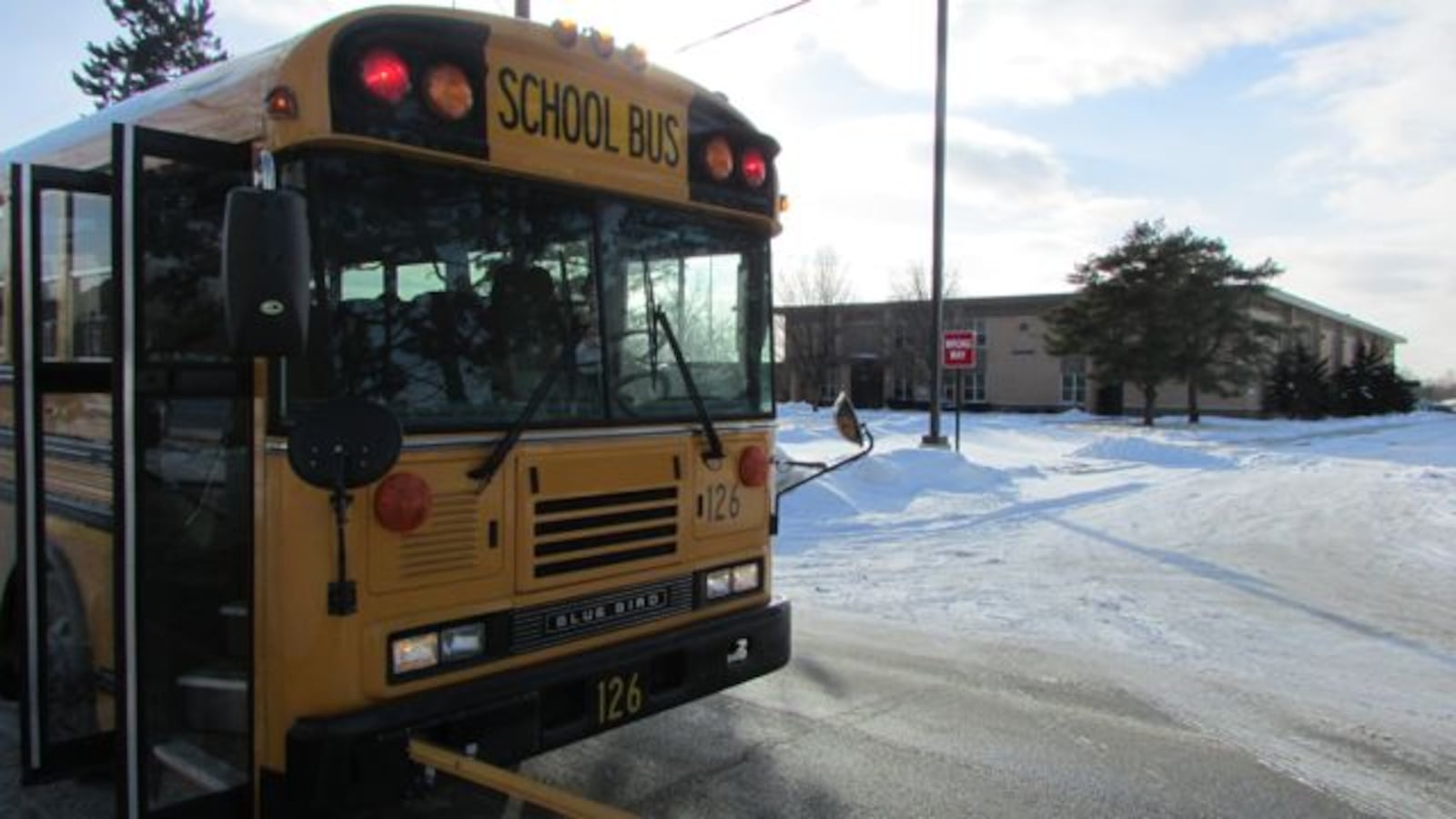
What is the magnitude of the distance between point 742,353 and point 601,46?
1.43 meters

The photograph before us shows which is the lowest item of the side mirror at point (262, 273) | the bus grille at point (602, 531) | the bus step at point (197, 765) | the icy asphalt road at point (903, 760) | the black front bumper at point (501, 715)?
the icy asphalt road at point (903, 760)

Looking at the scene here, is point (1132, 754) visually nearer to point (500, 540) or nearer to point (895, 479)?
point (500, 540)

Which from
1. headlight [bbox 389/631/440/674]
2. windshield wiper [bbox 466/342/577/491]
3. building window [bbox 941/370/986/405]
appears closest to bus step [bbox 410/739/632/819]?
headlight [bbox 389/631/440/674]

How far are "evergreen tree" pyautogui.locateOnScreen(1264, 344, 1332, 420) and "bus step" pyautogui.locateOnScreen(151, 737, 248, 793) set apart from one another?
5067cm

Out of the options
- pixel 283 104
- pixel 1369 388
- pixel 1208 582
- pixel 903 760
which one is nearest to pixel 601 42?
pixel 283 104

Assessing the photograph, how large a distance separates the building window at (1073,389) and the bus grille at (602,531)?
54.7 meters

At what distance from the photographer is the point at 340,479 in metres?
3.22

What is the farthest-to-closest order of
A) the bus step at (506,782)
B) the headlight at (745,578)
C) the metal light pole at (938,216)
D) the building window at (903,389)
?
the building window at (903,389)
the metal light pole at (938,216)
the headlight at (745,578)
the bus step at (506,782)

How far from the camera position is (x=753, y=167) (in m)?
4.88

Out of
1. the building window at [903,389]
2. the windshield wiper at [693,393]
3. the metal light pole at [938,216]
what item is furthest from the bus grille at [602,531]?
the building window at [903,389]

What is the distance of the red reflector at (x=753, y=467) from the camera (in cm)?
482

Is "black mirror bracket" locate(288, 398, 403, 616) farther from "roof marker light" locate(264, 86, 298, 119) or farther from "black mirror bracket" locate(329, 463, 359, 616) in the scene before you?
"roof marker light" locate(264, 86, 298, 119)

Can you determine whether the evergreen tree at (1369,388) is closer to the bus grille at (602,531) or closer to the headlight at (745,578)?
the headlight at (745,578)

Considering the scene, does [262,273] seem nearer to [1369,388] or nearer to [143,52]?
[143,52]
